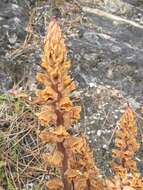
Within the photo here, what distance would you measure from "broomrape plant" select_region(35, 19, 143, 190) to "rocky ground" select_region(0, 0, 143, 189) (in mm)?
588

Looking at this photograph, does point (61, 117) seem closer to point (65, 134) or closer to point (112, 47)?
point (65, 134)

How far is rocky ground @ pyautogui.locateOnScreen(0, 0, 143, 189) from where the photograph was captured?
353cm

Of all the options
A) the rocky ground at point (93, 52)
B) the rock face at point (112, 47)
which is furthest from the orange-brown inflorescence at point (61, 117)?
the rock face at point (112, 47)

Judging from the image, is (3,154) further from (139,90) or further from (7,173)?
(139,90)

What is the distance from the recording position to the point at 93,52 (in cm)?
391

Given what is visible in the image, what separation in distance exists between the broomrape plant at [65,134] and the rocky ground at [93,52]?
59 centimetres

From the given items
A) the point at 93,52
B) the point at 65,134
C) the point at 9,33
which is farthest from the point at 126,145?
the point at 9,33

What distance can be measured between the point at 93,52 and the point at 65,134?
1.63 metres

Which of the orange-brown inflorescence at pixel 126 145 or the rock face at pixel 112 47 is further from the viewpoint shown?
the rock face at pixel 112 47

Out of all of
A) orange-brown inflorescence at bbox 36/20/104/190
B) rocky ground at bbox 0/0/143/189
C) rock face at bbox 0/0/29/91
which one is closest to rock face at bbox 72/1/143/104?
rocky ground at bbox 0/0/143/189

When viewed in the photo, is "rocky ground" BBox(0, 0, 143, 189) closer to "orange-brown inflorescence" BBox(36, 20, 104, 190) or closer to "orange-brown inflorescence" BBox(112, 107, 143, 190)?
"orange-brown inflorescence" BBox(112, 107, 143, 190)

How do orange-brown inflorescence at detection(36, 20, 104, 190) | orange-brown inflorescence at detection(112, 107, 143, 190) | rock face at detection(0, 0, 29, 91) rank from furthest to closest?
rock face at detection(0, 0, 29, 91) → orange-brown inflorescence at detection(112, 107, 143, 190) → orange-brown inflorescence at detection(36, 20, 104, 190)

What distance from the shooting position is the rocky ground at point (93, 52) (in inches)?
139

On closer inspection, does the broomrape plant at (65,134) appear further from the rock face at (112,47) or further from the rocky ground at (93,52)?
the rock face at (112,47)
